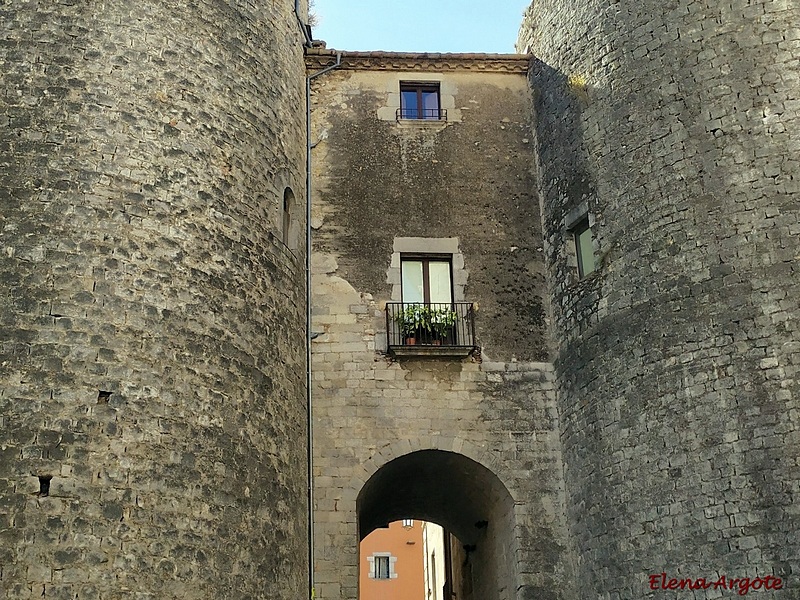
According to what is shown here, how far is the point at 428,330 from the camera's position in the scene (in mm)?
13406

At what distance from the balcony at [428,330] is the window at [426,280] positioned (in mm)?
266

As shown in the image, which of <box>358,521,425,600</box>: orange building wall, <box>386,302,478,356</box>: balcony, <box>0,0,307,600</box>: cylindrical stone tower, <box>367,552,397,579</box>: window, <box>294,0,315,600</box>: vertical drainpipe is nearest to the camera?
<box>0,0,307,600</box>: cylindrical stone tower

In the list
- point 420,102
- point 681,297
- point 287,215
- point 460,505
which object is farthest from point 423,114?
point 460,505

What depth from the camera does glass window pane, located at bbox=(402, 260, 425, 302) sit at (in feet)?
45.4

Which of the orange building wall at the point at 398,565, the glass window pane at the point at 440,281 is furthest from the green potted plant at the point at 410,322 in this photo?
the orange building wall at the point at 398,565

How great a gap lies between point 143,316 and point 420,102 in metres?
7.08

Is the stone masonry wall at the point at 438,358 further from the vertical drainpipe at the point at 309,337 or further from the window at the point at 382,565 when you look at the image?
the window at the point at 382,565

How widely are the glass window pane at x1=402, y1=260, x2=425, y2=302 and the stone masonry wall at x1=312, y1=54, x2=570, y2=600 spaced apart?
266 mm

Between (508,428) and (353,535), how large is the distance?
2.58 metres

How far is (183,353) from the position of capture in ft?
32.4

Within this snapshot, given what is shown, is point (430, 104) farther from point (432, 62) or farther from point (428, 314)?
point (428, 314)

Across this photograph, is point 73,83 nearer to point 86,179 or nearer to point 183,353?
point 86,179

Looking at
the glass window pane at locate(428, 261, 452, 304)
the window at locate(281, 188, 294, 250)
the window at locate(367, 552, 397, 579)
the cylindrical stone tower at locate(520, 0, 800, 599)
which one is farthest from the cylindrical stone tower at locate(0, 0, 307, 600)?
the window at locate(367, 552, 397, 579)

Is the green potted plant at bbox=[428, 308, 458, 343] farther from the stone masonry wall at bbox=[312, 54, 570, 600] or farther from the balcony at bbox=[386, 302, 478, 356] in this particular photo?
the stone masonry wall at bbox=[312, 54, 570, 600]
